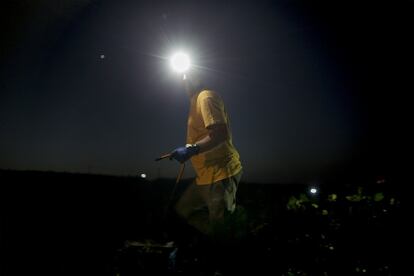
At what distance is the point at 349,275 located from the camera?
2762 mm

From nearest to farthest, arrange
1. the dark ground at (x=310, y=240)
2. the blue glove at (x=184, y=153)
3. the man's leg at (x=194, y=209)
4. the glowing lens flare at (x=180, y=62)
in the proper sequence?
1. the dark ground at (x=310, y=240)
2. the blue glove at (x=184, y=153)
3. the man's leg at (x=194, y=209)
4. the glowing lens flare at (x=180, y=62)

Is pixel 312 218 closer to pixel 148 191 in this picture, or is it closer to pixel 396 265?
pixel 396 265

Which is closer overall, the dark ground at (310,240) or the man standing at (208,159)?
the dark ground at (310,240)

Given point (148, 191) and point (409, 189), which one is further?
point (148, 191)

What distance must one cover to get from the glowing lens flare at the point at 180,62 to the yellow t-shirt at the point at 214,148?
0.45 meters

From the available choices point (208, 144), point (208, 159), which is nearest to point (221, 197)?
point (208, 159)

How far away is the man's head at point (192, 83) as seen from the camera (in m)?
4.57

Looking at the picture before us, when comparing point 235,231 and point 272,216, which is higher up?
point 272,216

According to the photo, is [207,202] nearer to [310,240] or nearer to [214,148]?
[214,148]

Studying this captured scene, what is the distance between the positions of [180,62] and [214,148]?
1.44 m

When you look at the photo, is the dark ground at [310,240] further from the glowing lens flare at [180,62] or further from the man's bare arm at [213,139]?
the glowing lens flare at [180,62]

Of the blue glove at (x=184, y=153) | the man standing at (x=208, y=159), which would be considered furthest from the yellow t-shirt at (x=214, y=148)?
the blue glove at (x=184, y=153)

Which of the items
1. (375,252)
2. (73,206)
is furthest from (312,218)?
(73,206)

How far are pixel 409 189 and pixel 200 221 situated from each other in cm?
240
